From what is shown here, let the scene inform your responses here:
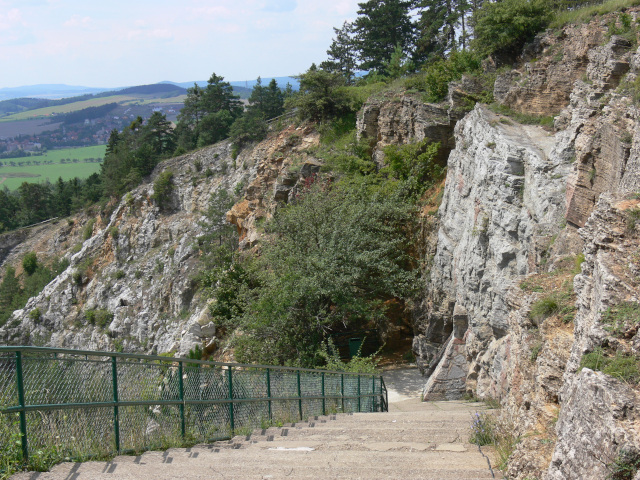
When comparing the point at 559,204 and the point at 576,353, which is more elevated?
the point at 559,204

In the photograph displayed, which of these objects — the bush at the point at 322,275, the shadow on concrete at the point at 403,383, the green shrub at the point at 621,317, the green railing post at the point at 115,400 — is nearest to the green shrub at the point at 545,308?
the green shrub at the point at 621,317

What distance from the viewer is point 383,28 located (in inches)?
1358

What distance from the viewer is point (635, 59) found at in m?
9.63

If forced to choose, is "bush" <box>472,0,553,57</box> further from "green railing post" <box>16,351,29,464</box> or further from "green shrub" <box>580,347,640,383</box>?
"green railing post" <box>16,351,29,464</box>

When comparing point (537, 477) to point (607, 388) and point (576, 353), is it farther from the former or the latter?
point (576, 353)

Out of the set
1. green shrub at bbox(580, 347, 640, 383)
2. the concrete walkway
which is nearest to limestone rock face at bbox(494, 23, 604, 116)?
the concrete walkway

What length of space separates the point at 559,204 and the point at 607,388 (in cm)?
705

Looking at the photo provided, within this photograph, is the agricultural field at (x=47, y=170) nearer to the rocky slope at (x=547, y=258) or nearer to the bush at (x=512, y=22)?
the bush at (x=512, y=22)

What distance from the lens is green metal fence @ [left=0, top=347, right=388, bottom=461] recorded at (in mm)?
4305

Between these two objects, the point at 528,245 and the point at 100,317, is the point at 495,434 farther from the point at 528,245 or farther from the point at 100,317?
the point at 100,317

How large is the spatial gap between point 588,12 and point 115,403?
15042 millimetres

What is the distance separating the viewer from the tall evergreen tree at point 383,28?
34375 mm

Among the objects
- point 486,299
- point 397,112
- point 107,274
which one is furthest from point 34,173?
point 486,299

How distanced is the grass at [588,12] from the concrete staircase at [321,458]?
37.9 feet
